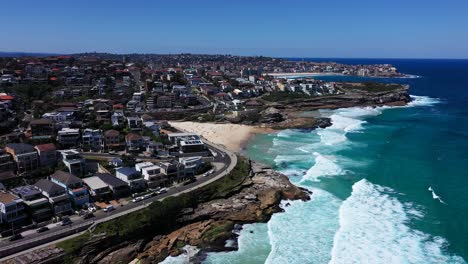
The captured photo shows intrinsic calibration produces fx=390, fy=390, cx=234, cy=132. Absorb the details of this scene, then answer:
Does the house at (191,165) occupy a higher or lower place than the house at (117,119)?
lower

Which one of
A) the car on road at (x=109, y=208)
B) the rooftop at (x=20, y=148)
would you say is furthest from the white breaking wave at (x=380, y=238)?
the rooftop at (x=20, y=148)

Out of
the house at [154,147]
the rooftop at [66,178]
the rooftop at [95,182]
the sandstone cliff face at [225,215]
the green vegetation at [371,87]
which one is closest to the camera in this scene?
the sandstone cliff face at [225,215]

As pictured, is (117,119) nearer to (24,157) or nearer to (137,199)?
(24,157)

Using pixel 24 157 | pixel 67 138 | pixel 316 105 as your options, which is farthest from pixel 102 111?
pixel 316 105

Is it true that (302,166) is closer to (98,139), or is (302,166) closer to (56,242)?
(98,139)

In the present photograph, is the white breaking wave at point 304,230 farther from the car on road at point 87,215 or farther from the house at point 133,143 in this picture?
the house at point 133,143

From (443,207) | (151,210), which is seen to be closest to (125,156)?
(151,210)
